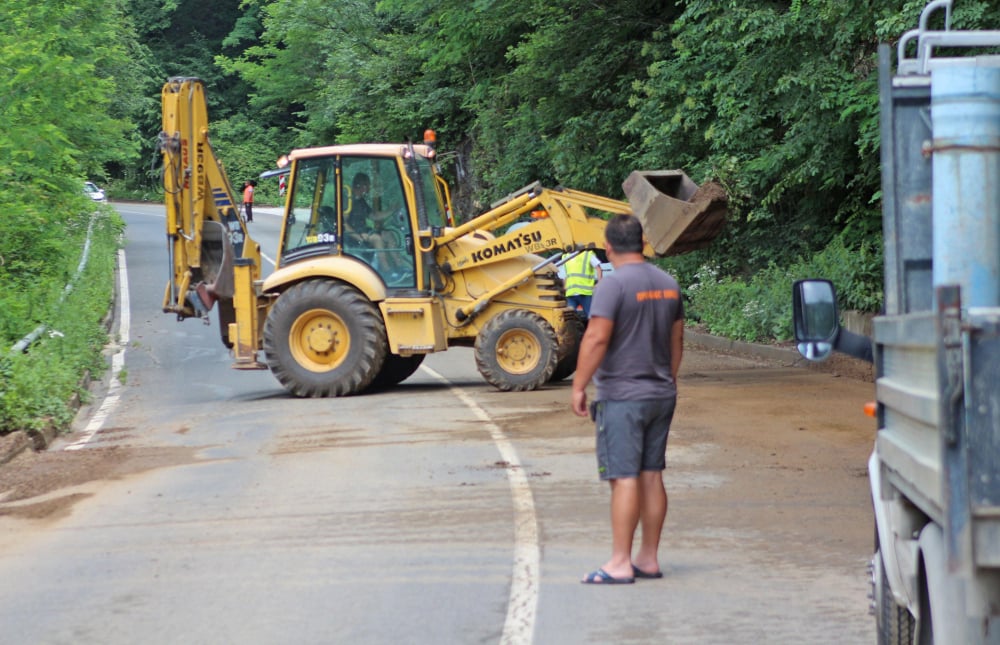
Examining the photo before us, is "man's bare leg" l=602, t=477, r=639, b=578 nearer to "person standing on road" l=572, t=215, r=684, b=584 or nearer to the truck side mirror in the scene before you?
"person standing on road" l=572, t=215, r=684, b=584

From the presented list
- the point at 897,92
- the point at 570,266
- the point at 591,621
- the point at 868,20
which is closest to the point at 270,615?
the point at 591,621

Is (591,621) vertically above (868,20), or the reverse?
(868,20)

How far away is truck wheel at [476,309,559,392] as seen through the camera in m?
16.3

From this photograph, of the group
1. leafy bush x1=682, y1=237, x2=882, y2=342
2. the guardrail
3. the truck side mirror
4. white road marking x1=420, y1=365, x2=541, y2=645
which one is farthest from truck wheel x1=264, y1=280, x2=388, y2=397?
the truck side mirror

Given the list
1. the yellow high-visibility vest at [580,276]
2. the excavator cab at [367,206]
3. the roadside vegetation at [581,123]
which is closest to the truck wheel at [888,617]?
the roadside vegetation at [581,123]

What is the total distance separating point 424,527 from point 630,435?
2.05 metres

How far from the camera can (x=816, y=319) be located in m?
4.91

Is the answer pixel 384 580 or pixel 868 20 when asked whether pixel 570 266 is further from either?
pixel 384 580

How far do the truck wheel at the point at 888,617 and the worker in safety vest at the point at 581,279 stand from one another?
14092 mm

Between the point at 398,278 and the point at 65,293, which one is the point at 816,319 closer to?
the point at 398,278

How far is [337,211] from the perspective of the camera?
16953 millimetres

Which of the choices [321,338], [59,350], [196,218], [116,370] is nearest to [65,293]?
[116,370]

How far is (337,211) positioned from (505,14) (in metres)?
15.5

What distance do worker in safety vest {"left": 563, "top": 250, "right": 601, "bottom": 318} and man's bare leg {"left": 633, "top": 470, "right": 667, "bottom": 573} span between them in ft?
39.9
